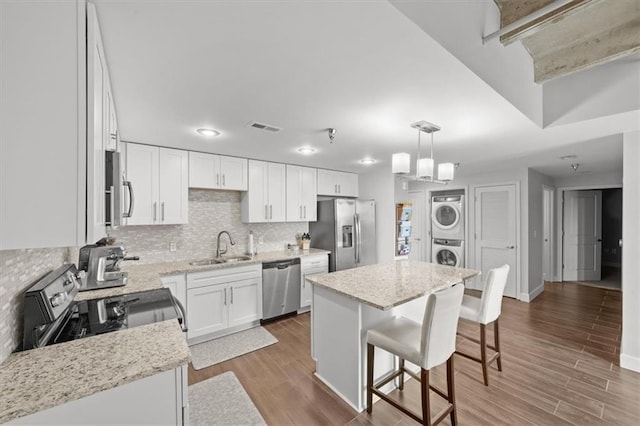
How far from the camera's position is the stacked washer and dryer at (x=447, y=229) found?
5324mm

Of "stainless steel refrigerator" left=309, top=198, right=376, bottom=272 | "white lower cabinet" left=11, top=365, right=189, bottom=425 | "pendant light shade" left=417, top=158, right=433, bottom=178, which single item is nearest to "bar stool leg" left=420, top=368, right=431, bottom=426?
"white lower cabinet" left=11, top=365, right=189, bottom=425

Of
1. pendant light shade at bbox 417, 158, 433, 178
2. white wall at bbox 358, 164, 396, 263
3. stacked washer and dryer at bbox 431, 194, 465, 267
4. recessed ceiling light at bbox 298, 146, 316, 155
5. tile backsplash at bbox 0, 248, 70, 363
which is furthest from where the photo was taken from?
stacked washer and dryer at bbox 431, 194, 465, 267

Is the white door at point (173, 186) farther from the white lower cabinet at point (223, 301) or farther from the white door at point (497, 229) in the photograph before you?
the white door at point (497, 229)

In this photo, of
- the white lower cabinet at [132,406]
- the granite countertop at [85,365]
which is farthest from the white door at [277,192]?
the white lower cabinet at [132,406]

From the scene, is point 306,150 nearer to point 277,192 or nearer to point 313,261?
point 277,192

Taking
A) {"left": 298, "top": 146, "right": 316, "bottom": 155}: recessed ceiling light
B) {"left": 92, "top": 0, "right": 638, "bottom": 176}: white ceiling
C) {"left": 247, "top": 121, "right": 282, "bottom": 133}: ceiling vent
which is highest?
{"left": 92, "top": 0, "right": 638, "bottom": 176}: white ceiling

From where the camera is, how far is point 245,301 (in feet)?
11.0

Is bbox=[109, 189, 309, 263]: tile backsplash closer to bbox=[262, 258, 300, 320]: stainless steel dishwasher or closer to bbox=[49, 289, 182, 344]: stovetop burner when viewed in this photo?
bbox=[262, 258, 300, 320]: stainless steel dishwasher

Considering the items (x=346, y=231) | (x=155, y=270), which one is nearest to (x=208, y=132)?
(x=155, y=270)

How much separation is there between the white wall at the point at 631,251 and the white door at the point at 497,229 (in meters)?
2.03

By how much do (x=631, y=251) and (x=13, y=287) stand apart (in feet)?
14.7

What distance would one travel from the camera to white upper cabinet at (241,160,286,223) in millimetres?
3750

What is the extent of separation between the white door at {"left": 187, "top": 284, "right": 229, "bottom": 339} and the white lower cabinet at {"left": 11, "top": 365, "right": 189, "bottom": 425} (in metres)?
2.01

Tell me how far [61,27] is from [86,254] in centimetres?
199
